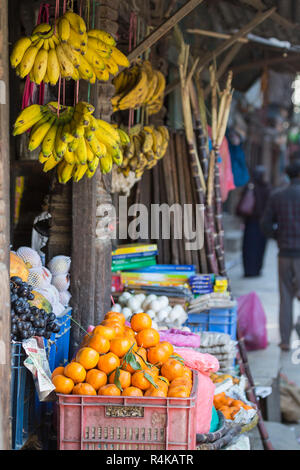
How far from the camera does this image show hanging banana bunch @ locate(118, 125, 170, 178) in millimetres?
4152

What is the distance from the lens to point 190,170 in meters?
4.78

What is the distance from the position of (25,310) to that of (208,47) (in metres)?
4.92

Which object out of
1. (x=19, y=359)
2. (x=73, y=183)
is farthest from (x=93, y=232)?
(x=19, y=359)

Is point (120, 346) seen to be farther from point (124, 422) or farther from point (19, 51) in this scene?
point (19, 51)

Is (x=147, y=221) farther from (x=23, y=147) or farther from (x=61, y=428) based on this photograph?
(x=61, y=428)

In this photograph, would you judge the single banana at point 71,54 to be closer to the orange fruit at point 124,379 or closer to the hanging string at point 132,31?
the hanging string at point 132,31

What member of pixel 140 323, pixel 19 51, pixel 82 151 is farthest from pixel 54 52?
pixel 140 323

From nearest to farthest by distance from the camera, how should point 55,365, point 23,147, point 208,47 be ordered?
point 55,365 < point 23,147 < point 208,47

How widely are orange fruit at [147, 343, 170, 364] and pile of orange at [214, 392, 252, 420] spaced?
2.35 feet

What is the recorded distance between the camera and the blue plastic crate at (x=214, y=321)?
14.1 ft

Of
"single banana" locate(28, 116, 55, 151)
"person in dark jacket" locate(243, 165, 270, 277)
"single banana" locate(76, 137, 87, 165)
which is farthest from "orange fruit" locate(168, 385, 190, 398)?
"person in dark jacket" locate(243, 165, 270, 277)

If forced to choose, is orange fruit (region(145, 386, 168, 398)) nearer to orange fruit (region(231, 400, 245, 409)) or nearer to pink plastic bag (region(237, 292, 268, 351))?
orange fruit (region(231, 400, 245, 409))

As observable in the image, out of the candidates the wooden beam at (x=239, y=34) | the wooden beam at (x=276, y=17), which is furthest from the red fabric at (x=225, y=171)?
the wooden beam at (x=276, y=17)

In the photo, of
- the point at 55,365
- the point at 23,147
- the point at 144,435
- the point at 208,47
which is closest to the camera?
the point at 144,435
